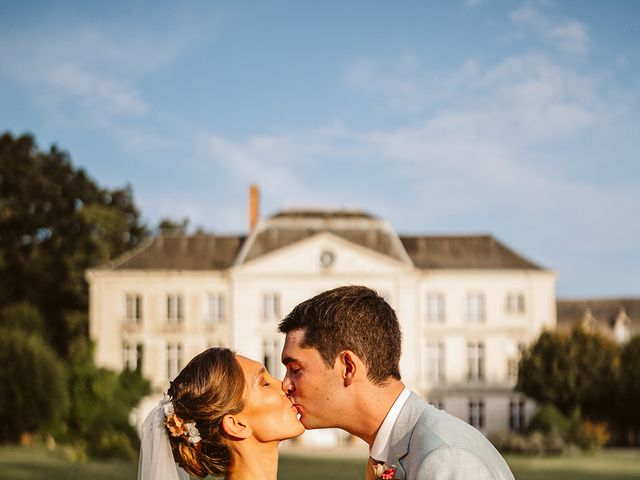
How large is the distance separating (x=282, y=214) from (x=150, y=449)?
131 ft

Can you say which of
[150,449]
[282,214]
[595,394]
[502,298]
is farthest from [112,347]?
[150,449]

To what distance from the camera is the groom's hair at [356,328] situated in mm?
3195

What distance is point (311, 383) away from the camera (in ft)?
11.0

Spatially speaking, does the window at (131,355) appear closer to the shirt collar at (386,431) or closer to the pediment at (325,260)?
the pediment at (325,260)

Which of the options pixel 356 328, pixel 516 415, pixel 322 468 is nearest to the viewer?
pixel 356 328

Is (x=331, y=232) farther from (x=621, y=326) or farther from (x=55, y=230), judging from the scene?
(x=621, y=326)

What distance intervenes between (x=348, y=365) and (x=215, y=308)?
133 ft

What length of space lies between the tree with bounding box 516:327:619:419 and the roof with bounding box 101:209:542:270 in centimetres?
553

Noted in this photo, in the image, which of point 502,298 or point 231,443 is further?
point 502,298

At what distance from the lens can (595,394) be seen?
123ft

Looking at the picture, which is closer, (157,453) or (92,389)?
(157,453)

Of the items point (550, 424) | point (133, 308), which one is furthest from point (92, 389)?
point (550, 424)

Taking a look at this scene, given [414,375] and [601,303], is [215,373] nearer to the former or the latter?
[414,375]

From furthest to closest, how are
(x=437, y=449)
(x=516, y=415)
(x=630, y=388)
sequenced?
(x=516, y=415), (x=630, y=388), (x=437, y=449)
